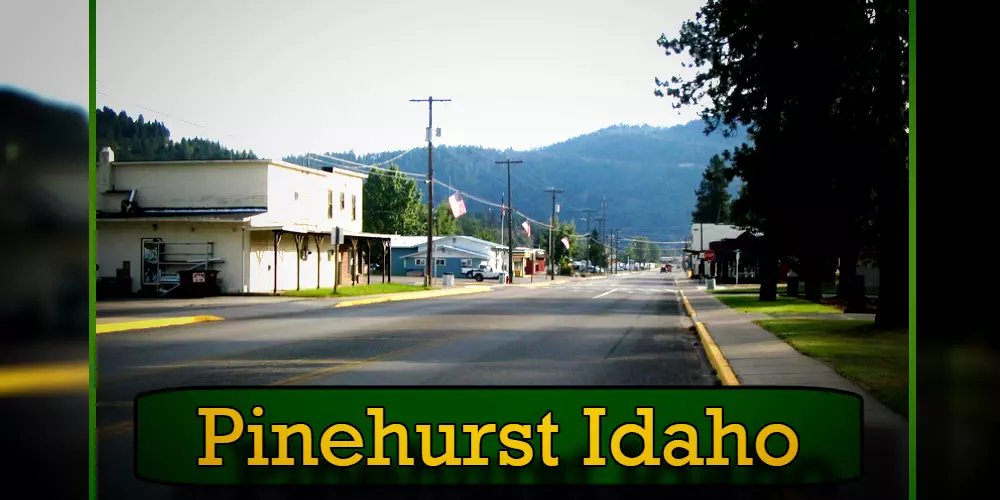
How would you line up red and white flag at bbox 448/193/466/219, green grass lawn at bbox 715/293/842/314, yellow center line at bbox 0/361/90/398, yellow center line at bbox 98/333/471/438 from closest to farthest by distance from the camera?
red and white flag at bbox 448/193/466/219
yellow center line at bbox 98/333/471/438
yellow center line at bbox 0/361/90/398
green grass lawn at bbox 715/293/842/314

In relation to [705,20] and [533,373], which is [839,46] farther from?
[533,373]

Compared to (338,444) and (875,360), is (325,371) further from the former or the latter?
(338,444)

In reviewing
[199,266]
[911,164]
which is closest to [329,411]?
[911,164]

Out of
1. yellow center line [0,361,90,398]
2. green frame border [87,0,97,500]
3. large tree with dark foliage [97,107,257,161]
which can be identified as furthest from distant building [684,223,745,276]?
yellow center line [0,361,90,398]

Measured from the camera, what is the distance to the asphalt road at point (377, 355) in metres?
8.05

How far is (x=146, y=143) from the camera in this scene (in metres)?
5.11

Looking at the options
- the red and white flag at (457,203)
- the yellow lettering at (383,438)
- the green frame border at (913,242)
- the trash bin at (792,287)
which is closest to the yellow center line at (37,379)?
the red and white flag at (457,203)

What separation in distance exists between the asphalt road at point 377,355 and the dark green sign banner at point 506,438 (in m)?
0.42

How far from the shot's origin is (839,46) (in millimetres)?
5824

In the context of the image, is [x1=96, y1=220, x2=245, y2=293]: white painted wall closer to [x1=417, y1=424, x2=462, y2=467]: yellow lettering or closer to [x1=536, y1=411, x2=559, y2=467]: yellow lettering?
[x1=417, y1=424, x2=462, y2=467]: yellow lettering

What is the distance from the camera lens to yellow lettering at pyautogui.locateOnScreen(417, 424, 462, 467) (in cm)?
470

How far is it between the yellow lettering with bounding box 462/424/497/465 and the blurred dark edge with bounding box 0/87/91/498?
6.45ft
